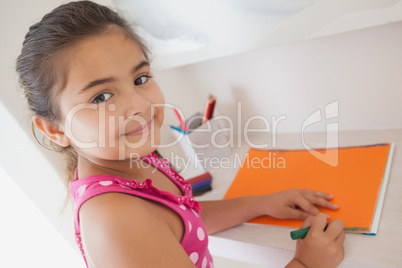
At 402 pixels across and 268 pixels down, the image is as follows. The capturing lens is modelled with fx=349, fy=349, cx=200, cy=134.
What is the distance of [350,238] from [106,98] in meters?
0.40

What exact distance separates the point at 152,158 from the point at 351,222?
36 cm

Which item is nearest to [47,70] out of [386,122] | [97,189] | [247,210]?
[97,189]

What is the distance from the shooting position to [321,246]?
487 mm

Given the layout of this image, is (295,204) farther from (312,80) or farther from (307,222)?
(312,80)

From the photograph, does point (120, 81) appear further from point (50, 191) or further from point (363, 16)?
A: point (363, 16)

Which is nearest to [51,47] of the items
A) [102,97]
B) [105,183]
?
[102,97]

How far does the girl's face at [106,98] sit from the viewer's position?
0.45 m

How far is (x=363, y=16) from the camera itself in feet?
1.98

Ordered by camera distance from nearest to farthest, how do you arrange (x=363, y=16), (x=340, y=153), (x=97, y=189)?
(x=97, y=189)
(x=363, y=16)
(x=340, y=153)

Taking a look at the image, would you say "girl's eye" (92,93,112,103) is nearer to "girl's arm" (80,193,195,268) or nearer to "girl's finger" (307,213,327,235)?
"girl's arm" (80,193,195,268)

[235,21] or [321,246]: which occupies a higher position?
[235,21]

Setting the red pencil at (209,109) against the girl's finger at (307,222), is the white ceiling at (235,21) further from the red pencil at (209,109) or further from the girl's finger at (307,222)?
the girl's finger at (307,222)

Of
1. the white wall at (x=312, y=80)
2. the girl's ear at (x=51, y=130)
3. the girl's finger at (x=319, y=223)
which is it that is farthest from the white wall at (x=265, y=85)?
the girl's finger at (x=319, y=223)

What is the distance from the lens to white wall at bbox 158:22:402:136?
683 millimetres
